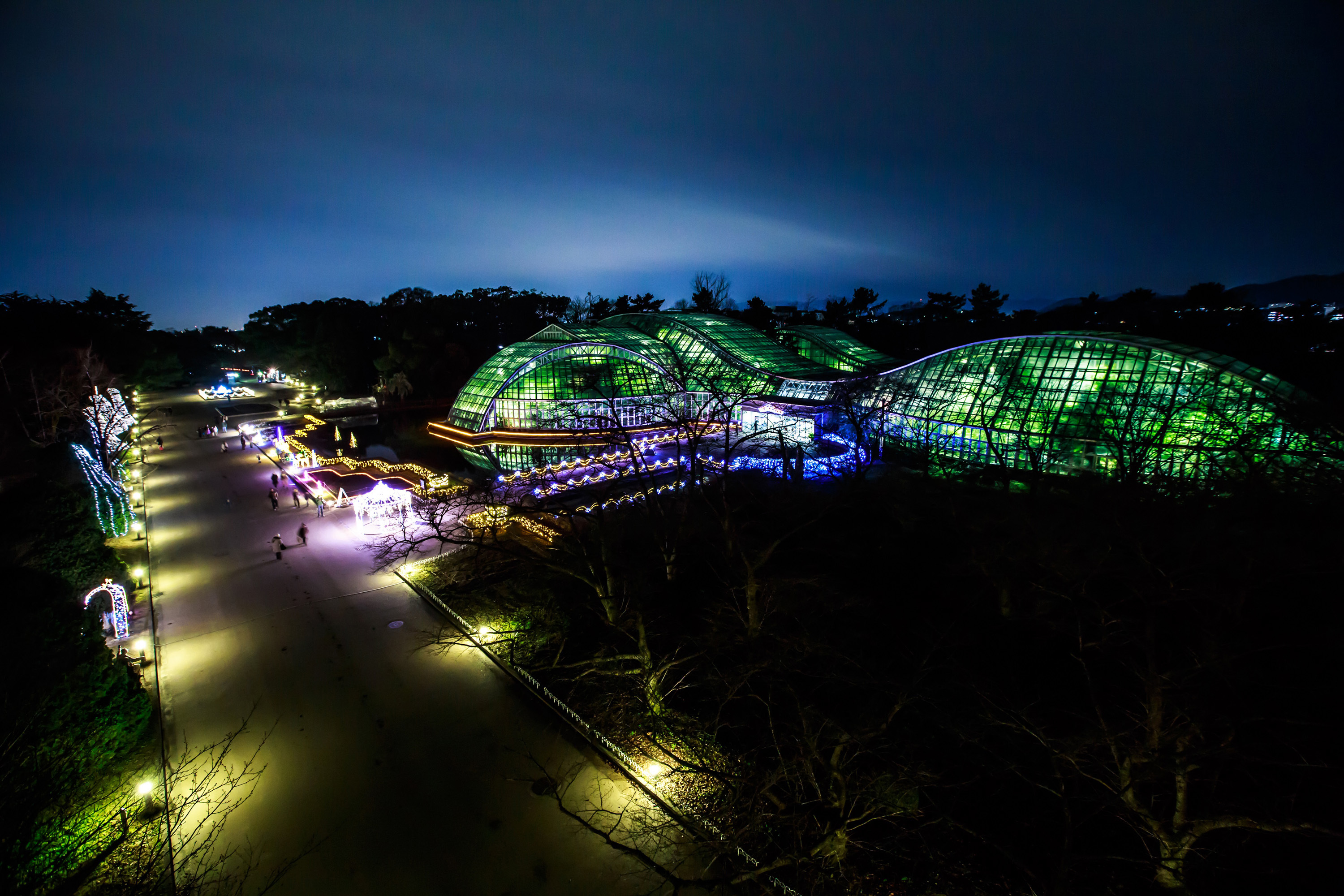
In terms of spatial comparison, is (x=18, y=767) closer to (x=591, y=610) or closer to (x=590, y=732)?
(x=590, y=732)

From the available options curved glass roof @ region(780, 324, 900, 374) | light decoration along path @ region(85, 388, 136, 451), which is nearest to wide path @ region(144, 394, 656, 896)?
light decoration along path @ region(85, 388, 136, 451)

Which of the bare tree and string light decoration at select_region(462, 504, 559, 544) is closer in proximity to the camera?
the bare tree

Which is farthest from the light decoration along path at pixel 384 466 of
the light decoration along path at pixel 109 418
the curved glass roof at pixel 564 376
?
the light decoration along path at pixel 109 418

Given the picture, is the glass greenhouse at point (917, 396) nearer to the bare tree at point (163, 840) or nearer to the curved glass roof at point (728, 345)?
the curved glass roof at point (728, 345)

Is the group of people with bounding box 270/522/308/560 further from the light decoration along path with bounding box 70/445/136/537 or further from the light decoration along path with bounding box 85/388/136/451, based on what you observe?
the light decoration along path with bounding box 85/388/136/451

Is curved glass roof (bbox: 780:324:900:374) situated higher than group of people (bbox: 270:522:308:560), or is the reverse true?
curved glass roof (bbox: 780:324:900:374)

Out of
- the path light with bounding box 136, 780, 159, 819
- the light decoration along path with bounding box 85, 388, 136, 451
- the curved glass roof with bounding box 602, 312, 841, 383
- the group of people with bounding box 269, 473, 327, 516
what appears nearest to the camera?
the path light with bounding box 136, 780, 159, 819
